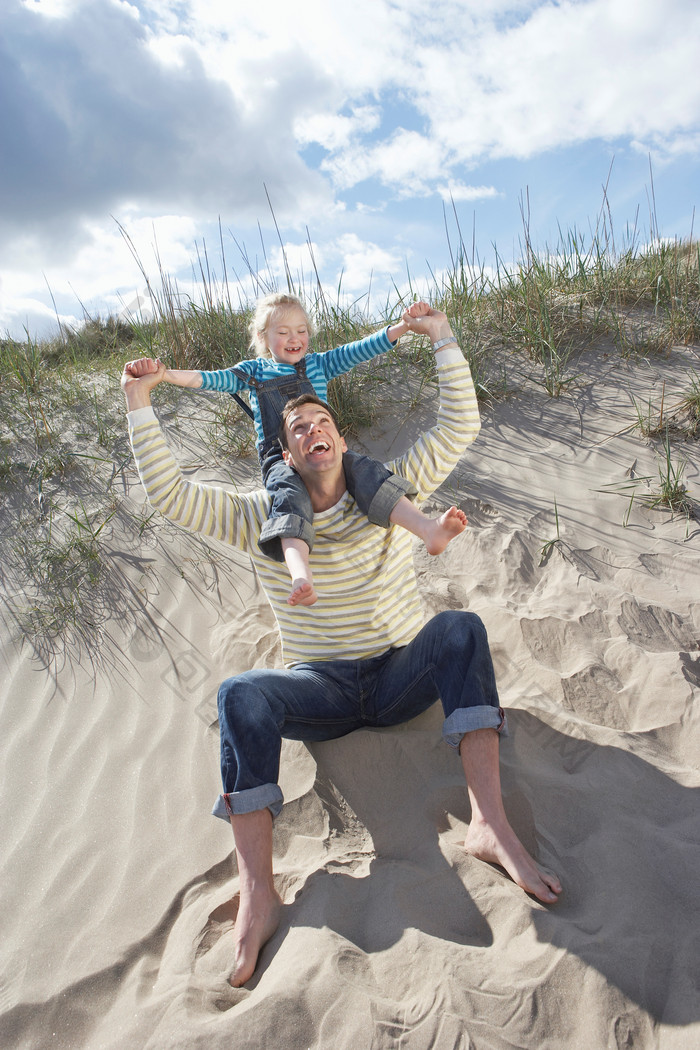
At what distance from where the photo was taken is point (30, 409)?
499 centimetres

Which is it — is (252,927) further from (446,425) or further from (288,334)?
(288,334)

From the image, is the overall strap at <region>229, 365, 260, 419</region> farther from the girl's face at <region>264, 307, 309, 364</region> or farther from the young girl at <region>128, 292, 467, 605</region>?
the girl's face at <region>264, 307, 309, 364</region>

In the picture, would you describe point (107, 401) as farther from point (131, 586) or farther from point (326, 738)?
point (326, 738)

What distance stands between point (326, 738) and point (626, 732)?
3.59 ft

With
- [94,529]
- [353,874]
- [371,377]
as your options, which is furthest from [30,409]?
[353,874]

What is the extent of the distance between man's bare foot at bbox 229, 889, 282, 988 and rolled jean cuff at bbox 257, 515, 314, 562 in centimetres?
105

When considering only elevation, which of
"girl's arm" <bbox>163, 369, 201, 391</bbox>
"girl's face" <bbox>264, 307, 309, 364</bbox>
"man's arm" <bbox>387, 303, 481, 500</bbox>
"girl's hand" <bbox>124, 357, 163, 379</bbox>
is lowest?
"man's arm" <bbox>387, 303, 481, 500</bbox>

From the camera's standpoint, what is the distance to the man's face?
2312 millimetres

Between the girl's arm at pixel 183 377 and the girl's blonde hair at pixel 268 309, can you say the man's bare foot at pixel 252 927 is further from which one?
the girl's blonde hair at pixel 268 309

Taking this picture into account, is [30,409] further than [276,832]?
Yes

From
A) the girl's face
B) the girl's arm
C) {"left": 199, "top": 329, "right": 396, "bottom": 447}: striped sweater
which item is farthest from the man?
the girl's face

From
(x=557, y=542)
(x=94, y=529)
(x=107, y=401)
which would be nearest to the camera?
(x=557, y=542)

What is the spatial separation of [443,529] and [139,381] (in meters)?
1.23

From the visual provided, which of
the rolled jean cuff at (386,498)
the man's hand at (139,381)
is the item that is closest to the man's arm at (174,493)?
the man's hand at (139,381)
